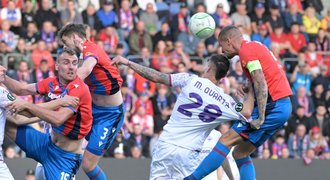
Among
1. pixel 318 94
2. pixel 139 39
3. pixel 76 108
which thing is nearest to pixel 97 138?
pixel 76 108

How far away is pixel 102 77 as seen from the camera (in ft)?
49.8

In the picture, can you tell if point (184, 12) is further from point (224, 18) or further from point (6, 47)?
point (6, 47)

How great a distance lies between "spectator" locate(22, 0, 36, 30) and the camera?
75.6 feet

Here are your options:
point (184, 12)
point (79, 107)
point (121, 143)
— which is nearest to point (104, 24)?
point (184, 12)

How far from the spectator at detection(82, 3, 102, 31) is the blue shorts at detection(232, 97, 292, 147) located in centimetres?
982

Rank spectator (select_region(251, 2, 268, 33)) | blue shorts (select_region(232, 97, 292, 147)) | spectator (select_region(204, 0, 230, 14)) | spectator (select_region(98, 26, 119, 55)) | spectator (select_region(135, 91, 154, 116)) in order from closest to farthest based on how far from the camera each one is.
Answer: blue shorts (select_region(232, 97, 292, 147))
spectator (select_region(135, 91, 154, 116))
spectator (select_region(98, 26, 119, 55))
spectator (select_region(251, 2, 268, 33))
spectator (select_region(204, 0, 230, 14))

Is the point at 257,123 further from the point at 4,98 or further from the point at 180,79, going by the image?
the point at 4,98

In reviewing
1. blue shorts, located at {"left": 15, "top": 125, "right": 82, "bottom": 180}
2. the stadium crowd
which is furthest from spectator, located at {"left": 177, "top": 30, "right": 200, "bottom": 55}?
blue shorts, located at {"left": 15, "top": 125, "right": 82, "bottom": 180}

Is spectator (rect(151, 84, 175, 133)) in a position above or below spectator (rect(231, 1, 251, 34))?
below

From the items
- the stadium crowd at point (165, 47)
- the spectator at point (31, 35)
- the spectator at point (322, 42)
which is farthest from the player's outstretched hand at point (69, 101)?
the spectator at point (322, 42)

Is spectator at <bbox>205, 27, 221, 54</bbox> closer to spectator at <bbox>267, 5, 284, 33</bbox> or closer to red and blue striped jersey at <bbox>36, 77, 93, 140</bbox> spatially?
spectator at <bbox>267, 5, 284, 33</bbox>

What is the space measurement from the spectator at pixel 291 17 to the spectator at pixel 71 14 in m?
5.35

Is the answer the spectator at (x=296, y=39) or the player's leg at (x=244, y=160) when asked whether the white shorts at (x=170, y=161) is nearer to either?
the player's leg at (x=244, y=160)

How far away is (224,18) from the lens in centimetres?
2512
